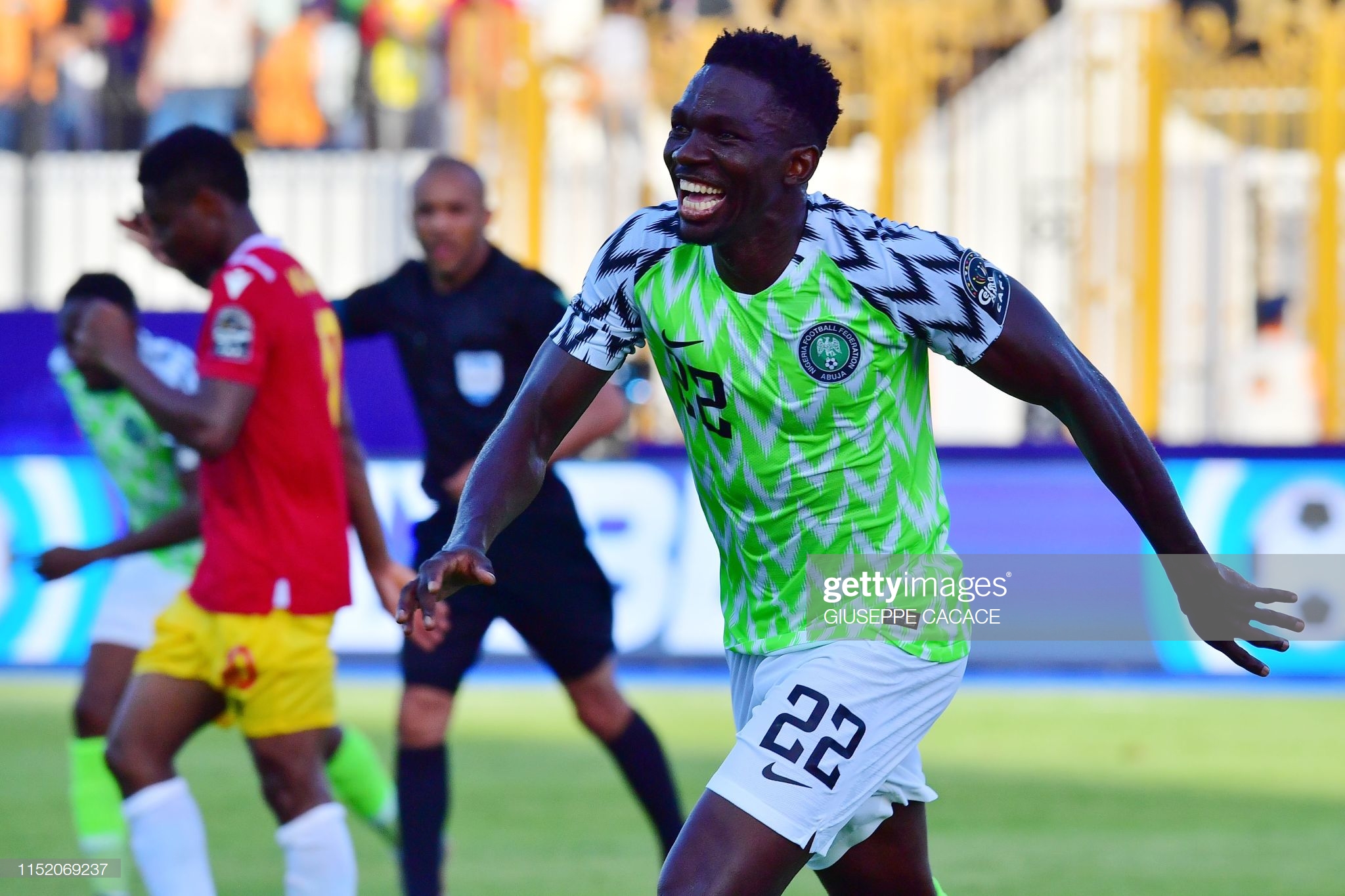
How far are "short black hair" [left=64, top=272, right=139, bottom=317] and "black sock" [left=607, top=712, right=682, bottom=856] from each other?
2.04 metres

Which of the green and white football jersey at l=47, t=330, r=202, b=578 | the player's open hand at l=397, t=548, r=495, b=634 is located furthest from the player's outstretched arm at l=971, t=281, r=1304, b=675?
the green and white football jersey at l=47, t=330, r=202, b=578

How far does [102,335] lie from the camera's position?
4.91 m

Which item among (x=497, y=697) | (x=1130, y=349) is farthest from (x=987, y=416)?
(x=497, y=697)

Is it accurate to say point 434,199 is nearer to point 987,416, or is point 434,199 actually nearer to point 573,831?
point 573,831

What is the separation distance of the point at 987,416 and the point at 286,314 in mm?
9429

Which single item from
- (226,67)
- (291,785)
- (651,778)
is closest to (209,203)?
(291,785)

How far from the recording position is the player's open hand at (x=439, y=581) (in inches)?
138

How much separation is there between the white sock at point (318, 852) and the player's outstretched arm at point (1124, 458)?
2.07 metres

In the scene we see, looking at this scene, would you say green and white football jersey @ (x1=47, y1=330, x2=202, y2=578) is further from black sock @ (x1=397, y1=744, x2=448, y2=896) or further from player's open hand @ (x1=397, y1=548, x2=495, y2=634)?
player's open hand @ (x1=397, y1=548, x2=495, y2=634)

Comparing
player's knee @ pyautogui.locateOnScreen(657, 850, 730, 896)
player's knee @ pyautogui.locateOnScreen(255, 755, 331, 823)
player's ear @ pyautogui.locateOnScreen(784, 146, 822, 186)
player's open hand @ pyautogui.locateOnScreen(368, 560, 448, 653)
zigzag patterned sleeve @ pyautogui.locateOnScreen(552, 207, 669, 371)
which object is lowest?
player's knee @ pyautogui.locateOnScreen(255, 755, 331, 823)

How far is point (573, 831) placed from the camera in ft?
23.5

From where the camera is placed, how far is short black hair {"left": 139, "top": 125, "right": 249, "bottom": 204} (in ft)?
16.4

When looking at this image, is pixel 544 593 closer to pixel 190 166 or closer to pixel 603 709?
pixel 603 709

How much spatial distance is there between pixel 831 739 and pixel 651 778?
7.43 feet
